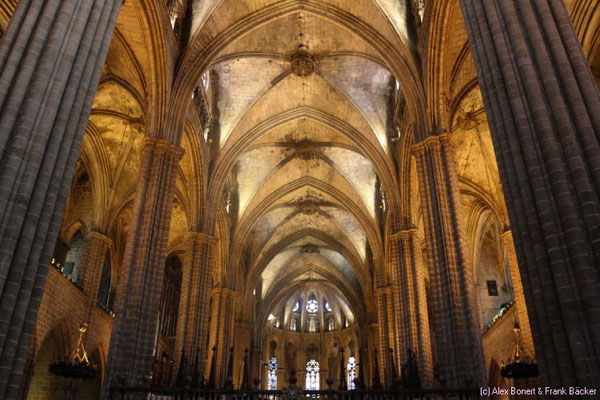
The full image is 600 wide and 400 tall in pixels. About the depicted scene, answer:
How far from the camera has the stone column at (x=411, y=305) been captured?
17.8m

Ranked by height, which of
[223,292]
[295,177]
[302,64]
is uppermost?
[302,64]

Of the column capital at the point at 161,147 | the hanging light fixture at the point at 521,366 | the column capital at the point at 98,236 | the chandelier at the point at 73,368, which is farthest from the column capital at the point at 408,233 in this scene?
the chandelier at the point at 73,368

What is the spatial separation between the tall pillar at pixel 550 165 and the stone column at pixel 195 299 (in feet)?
44.2

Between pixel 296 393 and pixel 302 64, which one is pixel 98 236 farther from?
pixel 296 393

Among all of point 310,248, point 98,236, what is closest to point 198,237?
point 98,236

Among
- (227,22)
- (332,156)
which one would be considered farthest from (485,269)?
(227,22)

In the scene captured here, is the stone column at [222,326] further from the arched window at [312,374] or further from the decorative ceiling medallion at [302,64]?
the arched window at [312,374]

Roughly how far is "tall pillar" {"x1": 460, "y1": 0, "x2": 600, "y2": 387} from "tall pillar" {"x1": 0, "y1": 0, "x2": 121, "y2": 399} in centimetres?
640

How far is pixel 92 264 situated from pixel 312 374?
27.9m

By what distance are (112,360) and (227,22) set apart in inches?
453

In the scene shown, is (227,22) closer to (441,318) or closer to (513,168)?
(441,318)

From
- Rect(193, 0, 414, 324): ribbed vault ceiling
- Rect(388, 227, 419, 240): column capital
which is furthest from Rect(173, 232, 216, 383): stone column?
Rect(388, 227, 419, 240): column capital

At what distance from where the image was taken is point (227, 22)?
17922 millimetres

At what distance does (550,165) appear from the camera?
277 inches
